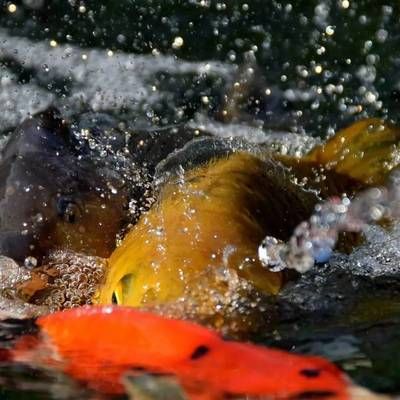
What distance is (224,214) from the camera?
8.24ft

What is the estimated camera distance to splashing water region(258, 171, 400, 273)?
246cm

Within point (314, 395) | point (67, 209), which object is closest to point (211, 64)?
point (67, 209)

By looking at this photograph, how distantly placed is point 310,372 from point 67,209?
1486 millimetres

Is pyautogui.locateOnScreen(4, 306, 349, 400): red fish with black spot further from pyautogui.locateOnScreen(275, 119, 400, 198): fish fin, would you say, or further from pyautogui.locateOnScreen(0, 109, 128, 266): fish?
pyautogui.locateOnScreen(275, 119, 400, 198): fish fin

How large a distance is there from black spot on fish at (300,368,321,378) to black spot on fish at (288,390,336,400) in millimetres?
61

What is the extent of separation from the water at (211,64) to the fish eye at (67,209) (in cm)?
156

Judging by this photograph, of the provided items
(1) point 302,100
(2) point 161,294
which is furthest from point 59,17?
(2) point 161,294

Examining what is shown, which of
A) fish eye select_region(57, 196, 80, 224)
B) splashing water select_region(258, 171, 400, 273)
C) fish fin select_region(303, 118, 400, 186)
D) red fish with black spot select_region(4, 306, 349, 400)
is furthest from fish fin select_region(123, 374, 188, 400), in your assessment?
fish fin select_region(303, 118, 400, 186)

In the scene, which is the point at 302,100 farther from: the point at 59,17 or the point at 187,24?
the point at 59,17

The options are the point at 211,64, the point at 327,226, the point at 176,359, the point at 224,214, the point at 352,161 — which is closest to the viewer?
the point at 176,359

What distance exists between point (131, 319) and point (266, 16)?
13.1ft

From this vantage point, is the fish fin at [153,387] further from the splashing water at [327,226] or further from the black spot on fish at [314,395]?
the splashing water at [327,226]

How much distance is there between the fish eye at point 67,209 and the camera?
119 inches

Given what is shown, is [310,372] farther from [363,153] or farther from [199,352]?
[363,153]
